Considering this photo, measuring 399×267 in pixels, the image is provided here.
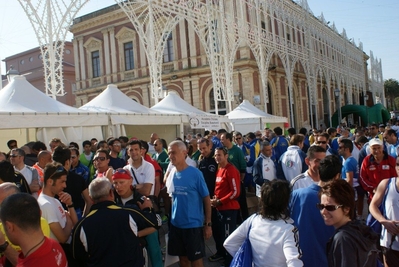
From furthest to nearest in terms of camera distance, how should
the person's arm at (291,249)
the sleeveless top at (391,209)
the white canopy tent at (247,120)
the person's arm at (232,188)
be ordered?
the white canopy tent at (247,120) → the person's arm at (232,188) → the sleeveless top at (391,209) → the person's arm at (291,249)

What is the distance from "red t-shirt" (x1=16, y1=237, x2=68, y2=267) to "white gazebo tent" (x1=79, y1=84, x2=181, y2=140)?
8.96 meters

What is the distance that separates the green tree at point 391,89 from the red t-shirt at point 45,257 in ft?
284

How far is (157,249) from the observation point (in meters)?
4.15

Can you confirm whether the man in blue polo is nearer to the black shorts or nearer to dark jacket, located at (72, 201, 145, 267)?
the black shorts

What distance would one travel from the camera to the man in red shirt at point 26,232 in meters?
2.24

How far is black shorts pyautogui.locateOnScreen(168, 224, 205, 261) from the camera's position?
4.14 metres

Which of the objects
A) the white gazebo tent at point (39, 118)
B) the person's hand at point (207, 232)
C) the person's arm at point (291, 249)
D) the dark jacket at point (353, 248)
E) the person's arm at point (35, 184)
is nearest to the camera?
the dark jacket at point (353, 248)

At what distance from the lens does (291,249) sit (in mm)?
2512

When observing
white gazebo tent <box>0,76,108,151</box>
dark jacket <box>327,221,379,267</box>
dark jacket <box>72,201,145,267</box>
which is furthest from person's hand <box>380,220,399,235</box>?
white gazebo tent <box>0,76,108,151</box>

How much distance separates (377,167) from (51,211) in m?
4.31

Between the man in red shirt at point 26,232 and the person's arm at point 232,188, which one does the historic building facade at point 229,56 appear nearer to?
the person's arm at point 232,188

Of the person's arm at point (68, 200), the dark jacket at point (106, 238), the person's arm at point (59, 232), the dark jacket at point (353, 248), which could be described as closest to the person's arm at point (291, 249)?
the dark jacket at point (353, 248)

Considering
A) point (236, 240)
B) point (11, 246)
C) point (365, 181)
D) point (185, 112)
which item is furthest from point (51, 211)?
point (185, 112)

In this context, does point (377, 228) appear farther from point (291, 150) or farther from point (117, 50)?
point (117, 50)
